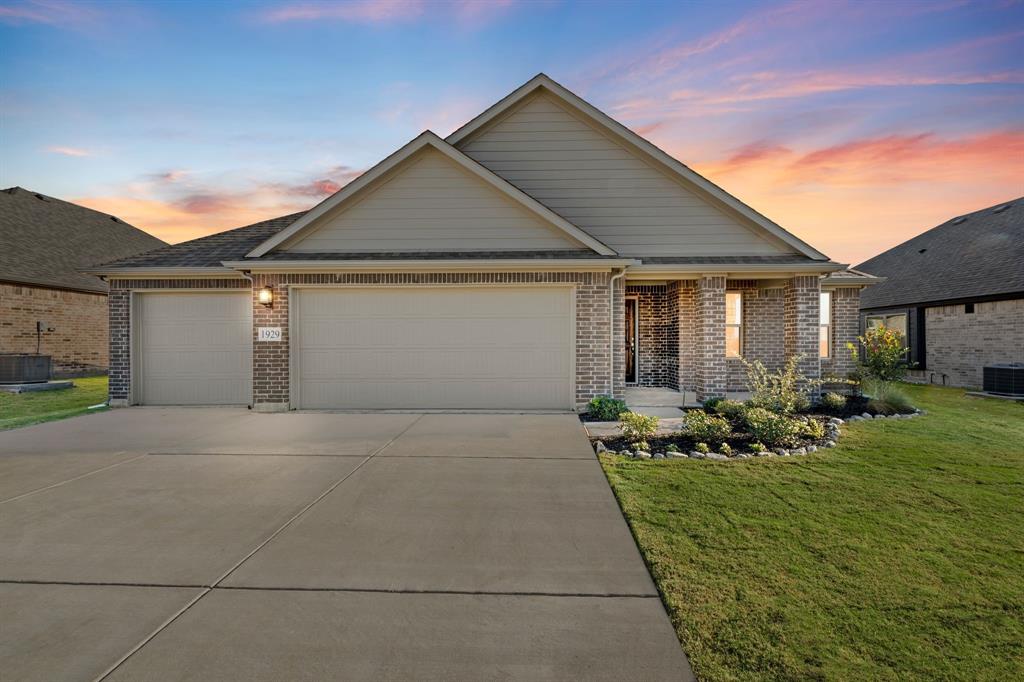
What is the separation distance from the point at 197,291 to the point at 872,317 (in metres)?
24.2

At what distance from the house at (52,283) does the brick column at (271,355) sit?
14.9m

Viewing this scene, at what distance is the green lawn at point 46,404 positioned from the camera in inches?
366

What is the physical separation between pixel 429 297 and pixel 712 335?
652cm

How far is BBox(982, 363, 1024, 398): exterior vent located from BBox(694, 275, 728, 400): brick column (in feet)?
28.3

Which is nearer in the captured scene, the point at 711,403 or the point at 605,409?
the point at 605,409

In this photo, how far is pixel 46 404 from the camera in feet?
38.2

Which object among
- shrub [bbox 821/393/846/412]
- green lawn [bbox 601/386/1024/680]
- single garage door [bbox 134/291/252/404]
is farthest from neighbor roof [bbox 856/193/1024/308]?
single garage door [bbox 134/291/252/404]

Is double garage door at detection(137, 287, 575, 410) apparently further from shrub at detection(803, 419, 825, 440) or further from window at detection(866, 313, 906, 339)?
window at detection(866, 313, 906, 339)

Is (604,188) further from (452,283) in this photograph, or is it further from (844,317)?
(844,317)

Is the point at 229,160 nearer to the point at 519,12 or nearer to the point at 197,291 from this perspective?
the point at 197,291

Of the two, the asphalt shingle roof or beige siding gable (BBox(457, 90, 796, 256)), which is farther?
beige siding gable (BBox(457, 90, 796, 256))

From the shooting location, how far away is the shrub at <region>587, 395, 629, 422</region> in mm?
A: 8898

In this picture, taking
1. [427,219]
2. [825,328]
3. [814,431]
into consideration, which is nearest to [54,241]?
[427,219]

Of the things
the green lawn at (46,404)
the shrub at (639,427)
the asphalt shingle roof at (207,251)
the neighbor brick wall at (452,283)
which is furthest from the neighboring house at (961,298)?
the green lawn at (46,404)
